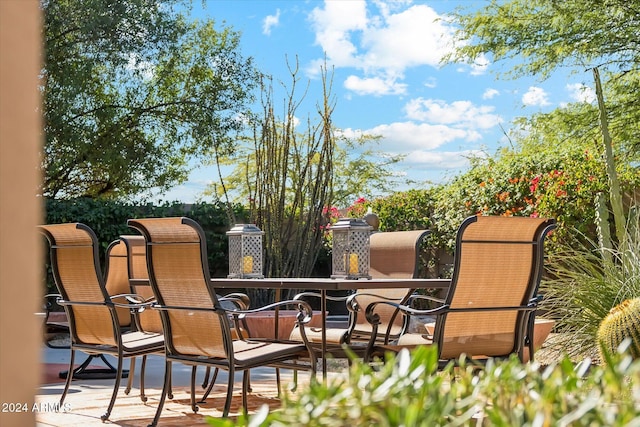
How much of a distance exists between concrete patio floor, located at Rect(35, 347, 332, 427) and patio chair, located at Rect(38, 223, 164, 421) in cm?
14

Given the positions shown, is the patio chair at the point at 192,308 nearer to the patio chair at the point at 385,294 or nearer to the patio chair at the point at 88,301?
the patio chair at the point at 88,301

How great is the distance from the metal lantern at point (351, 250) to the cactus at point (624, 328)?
5.21 ft

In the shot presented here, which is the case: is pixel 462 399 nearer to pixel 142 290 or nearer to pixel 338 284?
pixel 338 284

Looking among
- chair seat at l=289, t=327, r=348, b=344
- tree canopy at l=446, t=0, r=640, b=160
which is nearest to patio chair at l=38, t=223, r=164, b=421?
chair seat at l=289, t=327, r=348, b=344

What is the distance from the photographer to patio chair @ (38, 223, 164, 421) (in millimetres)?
3840

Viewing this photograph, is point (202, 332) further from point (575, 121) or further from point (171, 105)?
point (171, 105)

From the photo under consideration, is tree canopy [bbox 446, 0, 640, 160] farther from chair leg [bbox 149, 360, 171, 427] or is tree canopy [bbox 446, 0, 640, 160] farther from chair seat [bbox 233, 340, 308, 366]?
chair leg [bbox 149, 360, 171, 427]

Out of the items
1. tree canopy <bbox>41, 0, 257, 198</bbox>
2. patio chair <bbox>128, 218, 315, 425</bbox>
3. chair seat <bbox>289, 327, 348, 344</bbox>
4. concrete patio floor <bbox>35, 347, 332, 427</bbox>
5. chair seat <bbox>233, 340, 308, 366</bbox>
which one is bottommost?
concrete patio floor <bbox>35, 347, 332, 427</bbox>

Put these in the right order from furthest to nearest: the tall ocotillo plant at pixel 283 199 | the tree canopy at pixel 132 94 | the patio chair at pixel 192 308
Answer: the tree canopy at pixel 132 94, the tall ocotillo plant at pixel 283 199, the patio chair at pixel 192 308

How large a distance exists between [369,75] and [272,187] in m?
23.2

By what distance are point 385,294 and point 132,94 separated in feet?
31.7

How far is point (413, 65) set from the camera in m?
27.1

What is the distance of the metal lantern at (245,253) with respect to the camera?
439 centimetres

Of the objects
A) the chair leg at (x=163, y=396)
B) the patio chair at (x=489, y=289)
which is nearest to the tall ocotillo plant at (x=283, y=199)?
the chair leg at (x=163, y=396)
